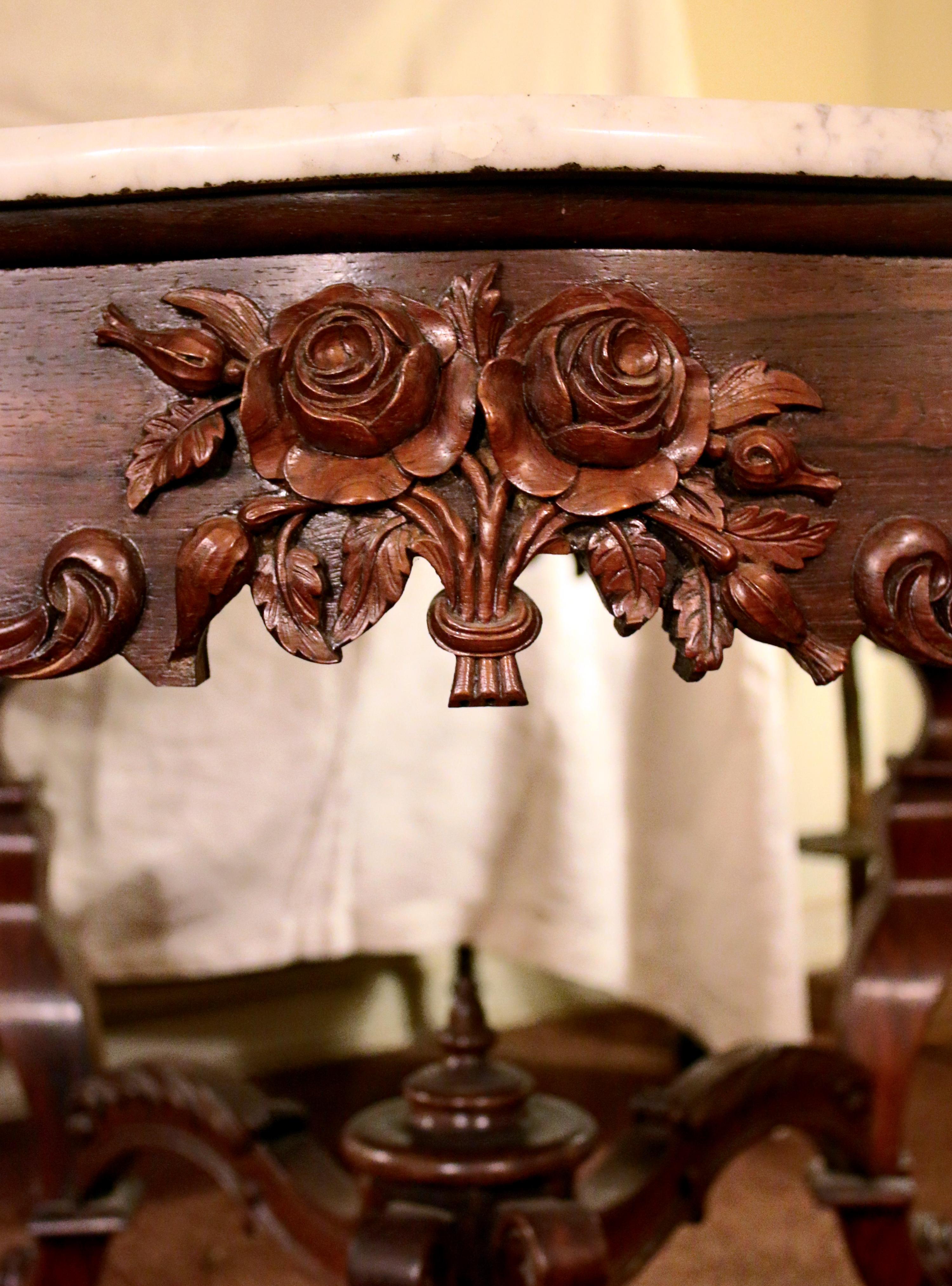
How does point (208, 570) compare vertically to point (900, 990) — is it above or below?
above

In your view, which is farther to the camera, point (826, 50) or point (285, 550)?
point (826, 50)

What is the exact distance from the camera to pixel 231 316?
0.33 m

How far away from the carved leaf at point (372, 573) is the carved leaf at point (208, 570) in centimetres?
3

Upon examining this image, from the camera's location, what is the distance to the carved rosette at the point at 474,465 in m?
0.32

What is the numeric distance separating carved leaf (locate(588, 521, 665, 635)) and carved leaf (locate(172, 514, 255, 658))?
0.08 metres

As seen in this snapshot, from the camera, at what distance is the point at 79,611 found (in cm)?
33

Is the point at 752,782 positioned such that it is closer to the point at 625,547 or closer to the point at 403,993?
the point at 403,993

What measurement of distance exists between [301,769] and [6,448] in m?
0.69

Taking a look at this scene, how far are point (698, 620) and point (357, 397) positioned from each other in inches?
3.9

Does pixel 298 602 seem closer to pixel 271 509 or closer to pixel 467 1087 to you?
pixel 271 509

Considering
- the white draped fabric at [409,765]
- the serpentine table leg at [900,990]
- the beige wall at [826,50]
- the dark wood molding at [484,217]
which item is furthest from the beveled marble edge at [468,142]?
the beige wall at [826,50]

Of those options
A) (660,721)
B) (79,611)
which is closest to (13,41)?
(660,721)

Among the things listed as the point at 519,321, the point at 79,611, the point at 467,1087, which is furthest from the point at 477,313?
the point at 467,1087

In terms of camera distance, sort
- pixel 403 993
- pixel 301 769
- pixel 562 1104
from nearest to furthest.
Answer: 1. pixel 562 1104
2. pixel 301 769
3. pixel 403 993
